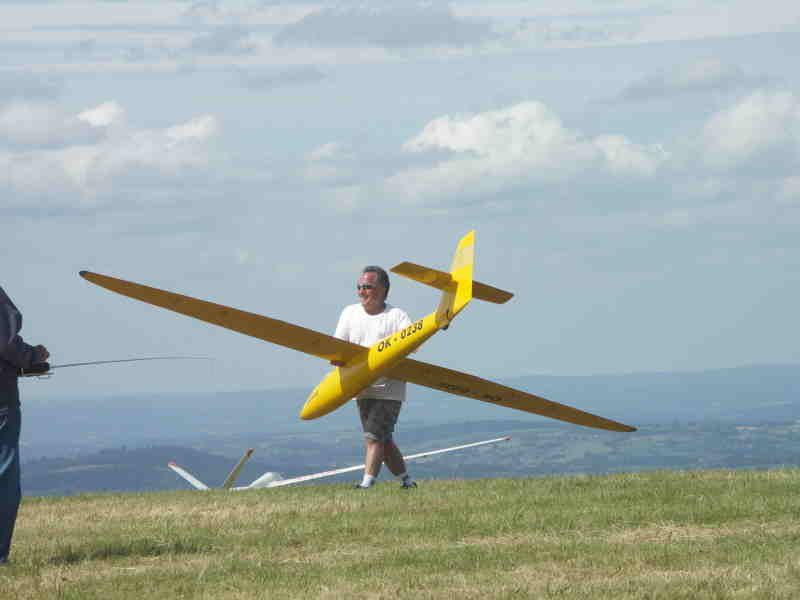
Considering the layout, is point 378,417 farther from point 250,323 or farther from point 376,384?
point 250,323

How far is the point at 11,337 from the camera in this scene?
945cm

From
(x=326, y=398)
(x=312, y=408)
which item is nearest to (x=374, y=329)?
(x=326, y=398)

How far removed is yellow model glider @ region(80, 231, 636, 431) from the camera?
44.2 ft

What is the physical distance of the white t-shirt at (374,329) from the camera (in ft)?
45.9

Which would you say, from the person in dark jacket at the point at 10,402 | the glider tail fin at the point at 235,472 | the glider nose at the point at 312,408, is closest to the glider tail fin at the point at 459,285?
the glider nose at the point at 312,408

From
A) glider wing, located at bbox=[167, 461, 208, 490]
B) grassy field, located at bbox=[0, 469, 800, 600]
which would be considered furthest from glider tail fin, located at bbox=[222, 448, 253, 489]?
grassy field, located at bbox=[0, 469, 800, 600]

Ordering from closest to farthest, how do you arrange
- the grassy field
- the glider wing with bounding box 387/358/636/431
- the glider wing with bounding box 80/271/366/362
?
the grassy field → the glider wing with bounding box 80/271/366/362 → the glider wing with bounding box 387/358/636/431

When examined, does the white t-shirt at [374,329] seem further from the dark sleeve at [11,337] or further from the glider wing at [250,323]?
the dark sleeve at [11,337]

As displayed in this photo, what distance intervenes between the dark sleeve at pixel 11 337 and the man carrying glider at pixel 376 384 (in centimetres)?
488

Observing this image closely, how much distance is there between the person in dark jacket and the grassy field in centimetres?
36

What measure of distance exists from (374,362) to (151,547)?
3.98m

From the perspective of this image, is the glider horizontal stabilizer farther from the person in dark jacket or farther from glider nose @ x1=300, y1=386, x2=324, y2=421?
the person in dark jacket

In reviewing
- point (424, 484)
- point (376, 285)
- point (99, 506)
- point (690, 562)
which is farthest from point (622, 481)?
point (99, 506)

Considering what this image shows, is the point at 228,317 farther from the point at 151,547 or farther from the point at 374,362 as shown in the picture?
the point at 151,547
